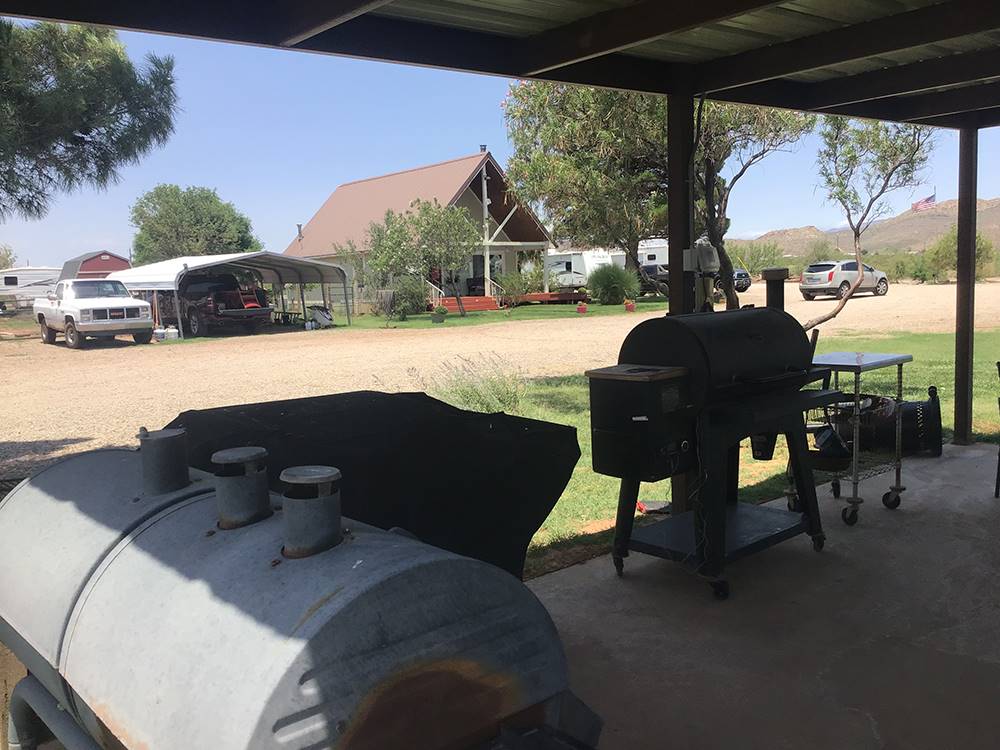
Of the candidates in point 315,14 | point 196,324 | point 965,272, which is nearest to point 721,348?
point 315,14

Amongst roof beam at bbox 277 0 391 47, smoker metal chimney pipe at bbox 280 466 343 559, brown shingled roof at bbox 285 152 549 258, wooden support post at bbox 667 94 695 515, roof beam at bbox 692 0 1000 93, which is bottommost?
smoker metal chimney pipe at bbox 280 466 343 559

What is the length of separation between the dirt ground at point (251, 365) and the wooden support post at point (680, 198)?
5.81 meters

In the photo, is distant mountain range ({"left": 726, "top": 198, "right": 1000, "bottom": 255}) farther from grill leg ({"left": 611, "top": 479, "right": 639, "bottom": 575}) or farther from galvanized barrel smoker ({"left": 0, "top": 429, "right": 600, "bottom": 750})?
galvanized barrel smoker ({"left": 0, "top": 429, "right": 600, "bottom": 750})

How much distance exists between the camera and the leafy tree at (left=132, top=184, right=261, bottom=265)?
2211 inches

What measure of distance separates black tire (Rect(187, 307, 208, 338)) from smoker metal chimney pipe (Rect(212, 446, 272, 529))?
23062 mm

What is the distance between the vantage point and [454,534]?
291 centimetres

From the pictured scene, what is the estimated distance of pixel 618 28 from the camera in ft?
13.4

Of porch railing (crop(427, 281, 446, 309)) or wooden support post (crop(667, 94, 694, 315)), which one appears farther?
porch railing (crop(427, 281, 446, 309))

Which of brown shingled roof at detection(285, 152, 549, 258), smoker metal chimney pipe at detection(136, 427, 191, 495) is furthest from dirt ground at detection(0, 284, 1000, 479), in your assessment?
brown shingled roof at detection(285, 152, 549, 258)

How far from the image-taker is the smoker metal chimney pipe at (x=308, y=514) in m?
1.65

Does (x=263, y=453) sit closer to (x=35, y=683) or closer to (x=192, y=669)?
(x=192, y=669)

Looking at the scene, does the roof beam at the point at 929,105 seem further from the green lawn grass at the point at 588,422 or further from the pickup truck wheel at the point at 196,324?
the pickup truck wheel at the point at 196,324

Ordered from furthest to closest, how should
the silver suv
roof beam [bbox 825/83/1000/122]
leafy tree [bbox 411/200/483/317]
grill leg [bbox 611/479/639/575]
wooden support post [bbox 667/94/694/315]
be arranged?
the silver suv → leafy tree [bbox 411/200/483/317] → roof beam [bbox 825/83/1000/122] → wooden support post [bbox 667/94/694/315] → grill leg [bbox 611/479/639/575]

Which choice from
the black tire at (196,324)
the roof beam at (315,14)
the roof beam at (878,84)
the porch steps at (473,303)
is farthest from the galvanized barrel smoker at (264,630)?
the porch steps at (473,303)
